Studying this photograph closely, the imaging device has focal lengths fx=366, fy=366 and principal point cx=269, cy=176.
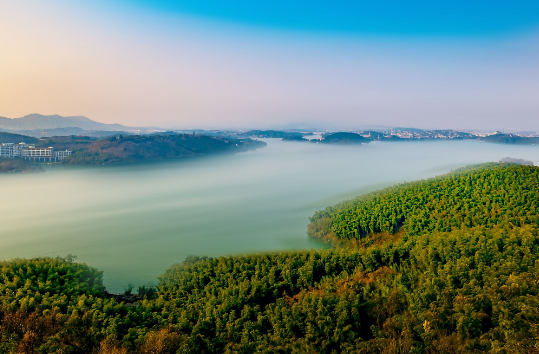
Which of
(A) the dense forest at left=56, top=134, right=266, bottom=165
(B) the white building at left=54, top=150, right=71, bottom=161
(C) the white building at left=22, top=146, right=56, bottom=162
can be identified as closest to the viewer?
(C) the white building at left=22, top=146, right=56, bottom=162

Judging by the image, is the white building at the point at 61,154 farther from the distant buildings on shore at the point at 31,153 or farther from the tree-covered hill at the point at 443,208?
the tree-covered hill at the point at 443,208

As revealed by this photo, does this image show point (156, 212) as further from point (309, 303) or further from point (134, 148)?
point (134, 148)

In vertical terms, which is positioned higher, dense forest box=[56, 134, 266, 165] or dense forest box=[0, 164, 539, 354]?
dense forest box=[56, 134, 266, 165]

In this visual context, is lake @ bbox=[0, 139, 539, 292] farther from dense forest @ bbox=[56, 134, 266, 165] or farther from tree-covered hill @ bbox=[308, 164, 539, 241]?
dense forest @ bbox=[56, 134, 266, 165]

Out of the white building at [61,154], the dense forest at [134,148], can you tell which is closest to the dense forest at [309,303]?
the dense forest at [134,148]

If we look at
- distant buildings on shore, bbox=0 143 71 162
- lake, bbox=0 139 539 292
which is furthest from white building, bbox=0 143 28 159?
lake, bbox=0 139 539 292

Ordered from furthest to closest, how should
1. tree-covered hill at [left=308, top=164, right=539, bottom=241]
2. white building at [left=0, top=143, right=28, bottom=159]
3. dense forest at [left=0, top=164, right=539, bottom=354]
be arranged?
white building at [left=0, top=143, right=28, bottom=159]
tree-covered hill at [left=308, top=164, right=539, bottom=241]
dense forest at [left=0, top=164, right=539, bottom=354]

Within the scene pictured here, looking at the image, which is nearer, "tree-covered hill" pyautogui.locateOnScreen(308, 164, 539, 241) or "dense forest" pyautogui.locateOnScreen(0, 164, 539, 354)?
"dense forest" pyautogui.locateOnScreen(0, 164, 539, 354)
